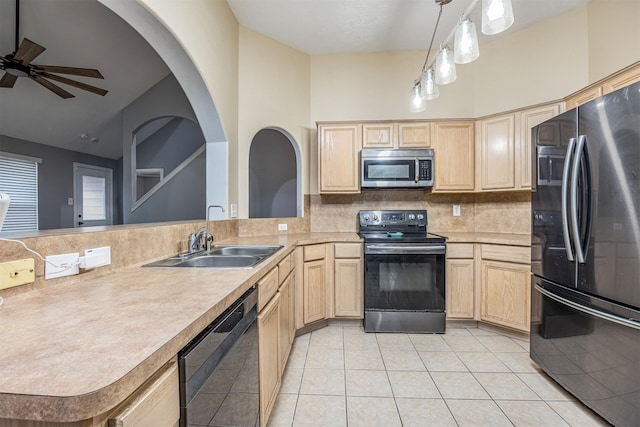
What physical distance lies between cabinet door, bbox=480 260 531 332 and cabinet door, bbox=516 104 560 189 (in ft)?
2.71

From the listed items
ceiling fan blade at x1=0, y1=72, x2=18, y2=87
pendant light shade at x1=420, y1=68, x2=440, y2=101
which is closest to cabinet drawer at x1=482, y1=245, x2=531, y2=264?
pendant light shade at x1=420, y1=68, x2=440, y2=101

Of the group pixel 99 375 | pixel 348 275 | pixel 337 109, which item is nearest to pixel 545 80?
pixel 337 109

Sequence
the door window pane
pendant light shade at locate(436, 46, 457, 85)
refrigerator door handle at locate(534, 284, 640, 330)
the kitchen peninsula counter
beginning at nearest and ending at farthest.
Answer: the kitchen peninsula counter, refrigerator door handle at locate(534, 284, 640, 330), pendant light shade at locate(436, 46, 457, 85), the door window pane

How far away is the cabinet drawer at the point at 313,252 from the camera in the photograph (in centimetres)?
259

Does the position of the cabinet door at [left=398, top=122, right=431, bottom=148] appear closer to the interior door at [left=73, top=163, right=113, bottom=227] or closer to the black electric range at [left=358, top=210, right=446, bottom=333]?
the black electric range at [left=358, top=210, right=446, bottom=333]

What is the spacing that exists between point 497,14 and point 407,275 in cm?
198

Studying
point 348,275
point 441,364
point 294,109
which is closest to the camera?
point 441,364

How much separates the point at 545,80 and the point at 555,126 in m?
1.50

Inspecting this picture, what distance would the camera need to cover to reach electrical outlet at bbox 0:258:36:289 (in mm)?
849

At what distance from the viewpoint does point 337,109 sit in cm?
332

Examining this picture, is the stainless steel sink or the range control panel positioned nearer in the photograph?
the stainless steel sink

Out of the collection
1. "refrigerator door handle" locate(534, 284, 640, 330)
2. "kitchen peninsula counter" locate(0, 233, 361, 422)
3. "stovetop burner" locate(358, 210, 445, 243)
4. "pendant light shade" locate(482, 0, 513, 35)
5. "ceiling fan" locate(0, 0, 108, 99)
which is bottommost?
"refrigerator door handle" locate(534, 284, 640, 330)

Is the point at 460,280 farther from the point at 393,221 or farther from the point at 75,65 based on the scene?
the point at 75,65

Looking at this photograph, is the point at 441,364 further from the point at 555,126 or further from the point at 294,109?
the point at 294,109
